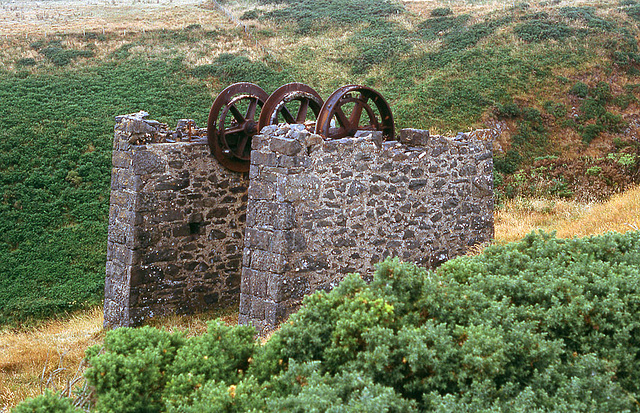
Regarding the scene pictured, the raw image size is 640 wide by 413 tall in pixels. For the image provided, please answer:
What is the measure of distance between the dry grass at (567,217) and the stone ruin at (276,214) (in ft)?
4.51

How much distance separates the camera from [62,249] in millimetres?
16609

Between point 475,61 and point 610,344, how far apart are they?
82.0ft

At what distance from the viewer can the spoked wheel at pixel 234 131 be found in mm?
9898

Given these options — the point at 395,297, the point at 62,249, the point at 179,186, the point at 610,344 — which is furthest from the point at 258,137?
the point at 62,249

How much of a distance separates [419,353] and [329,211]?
170 inches

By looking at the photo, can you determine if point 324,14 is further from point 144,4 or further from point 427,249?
point 427,249

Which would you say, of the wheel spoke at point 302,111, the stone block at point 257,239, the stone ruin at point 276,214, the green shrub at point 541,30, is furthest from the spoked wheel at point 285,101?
the green shrub at point 541,30

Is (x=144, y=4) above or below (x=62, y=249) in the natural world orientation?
above

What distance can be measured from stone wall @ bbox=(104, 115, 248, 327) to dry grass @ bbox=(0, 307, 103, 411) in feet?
2.35

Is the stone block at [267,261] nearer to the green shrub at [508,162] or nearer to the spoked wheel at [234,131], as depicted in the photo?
the spoked wheel at [234,131]

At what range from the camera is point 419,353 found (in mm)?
3768

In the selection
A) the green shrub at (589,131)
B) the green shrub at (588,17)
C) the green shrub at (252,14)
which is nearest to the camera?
the green shrub at (589,131)

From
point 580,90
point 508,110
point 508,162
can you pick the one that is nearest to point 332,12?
point 508,110

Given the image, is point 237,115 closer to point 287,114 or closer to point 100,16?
point 287,114
